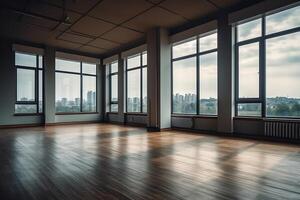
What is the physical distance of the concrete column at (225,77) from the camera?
18.6 ft

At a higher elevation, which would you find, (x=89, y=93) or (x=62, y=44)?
(x=62, y=44)

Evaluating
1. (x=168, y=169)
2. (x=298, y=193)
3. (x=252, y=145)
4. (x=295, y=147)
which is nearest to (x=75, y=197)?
(x=168, y=169)

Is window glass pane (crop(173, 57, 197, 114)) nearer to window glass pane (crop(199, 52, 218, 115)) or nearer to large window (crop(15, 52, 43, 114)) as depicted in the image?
window glass pane (crop(199, 52, 218, 115))

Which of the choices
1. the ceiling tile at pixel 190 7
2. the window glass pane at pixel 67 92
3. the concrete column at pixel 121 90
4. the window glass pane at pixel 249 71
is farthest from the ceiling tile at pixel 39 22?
the window glass pane at pixel 249 71

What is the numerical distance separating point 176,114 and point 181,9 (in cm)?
356

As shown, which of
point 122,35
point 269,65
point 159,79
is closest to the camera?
point 269,65

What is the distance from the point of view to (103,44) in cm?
894

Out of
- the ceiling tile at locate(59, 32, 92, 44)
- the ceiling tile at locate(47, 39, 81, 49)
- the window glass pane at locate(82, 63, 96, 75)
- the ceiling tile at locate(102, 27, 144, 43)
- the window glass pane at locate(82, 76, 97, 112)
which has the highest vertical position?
the ceiling tile at locate(102, 27, 144, 43)

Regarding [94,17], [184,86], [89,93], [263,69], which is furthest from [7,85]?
[263,69]

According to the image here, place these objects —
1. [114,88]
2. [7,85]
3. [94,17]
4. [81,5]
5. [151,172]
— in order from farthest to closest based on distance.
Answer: [114,88] → [7,85] → [94,17] → [81,5] → [151,172]

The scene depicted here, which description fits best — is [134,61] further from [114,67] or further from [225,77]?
[225,77]

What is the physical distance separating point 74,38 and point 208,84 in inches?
220

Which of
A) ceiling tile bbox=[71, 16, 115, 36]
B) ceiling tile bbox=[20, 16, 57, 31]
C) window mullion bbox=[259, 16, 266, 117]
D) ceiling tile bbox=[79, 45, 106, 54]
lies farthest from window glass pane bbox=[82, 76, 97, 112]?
window mullion bbox=[259, 16, 266, 117]

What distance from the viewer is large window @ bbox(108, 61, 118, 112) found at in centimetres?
1033
